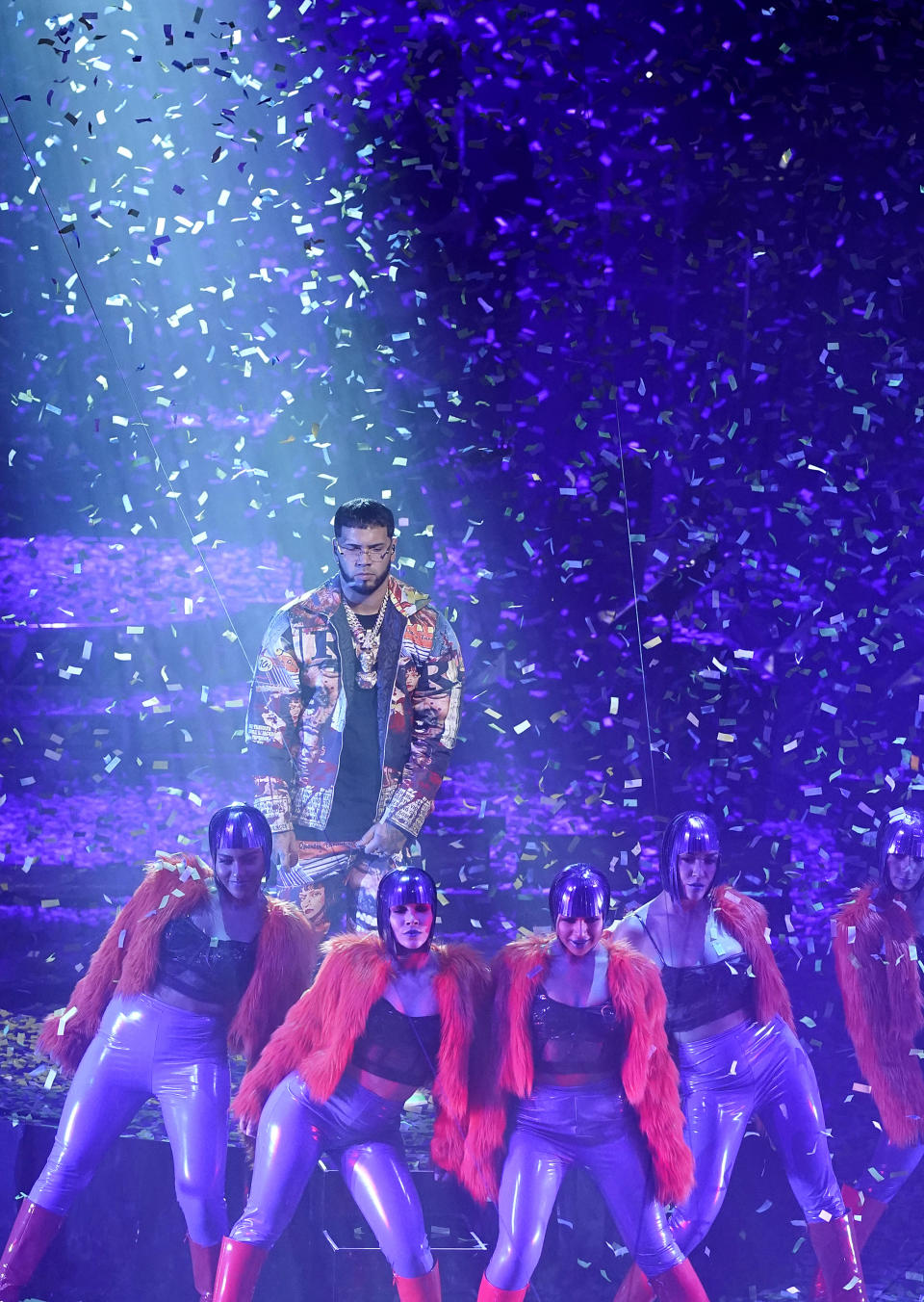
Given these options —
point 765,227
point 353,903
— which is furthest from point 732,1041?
point 765,227

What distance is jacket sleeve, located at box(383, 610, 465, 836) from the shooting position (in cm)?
361

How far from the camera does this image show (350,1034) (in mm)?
3154

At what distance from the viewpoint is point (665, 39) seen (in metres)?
3.94

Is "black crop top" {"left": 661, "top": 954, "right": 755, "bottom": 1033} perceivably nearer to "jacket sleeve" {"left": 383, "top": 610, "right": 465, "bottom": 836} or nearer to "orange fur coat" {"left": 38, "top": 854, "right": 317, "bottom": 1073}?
"jacket sleeve" {"left": 383, "top": 610, "right": 465, "bottom": 836}

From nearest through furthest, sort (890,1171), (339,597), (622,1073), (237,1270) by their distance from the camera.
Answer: (237,1270) < (622,1073) < (890,1171) < (339,597)

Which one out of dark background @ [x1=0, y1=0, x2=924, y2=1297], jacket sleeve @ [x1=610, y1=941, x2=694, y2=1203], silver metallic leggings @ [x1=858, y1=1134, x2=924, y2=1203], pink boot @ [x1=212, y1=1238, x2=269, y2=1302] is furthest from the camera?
dark background @ [x1=0, y1=0, x2=924, y2=1297]

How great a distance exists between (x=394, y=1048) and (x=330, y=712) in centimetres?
89

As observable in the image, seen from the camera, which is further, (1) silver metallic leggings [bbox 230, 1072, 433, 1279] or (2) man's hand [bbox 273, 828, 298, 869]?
(2) man's hand [bbox 273, 828, 298, 869]

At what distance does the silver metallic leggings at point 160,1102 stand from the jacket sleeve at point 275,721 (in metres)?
0.55

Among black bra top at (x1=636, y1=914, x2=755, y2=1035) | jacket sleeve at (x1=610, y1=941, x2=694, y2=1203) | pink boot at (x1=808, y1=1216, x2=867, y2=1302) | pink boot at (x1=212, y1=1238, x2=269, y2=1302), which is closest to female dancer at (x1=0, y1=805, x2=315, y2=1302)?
pink boot at (x1=212, y1=1238, x2=269, y2=1302)

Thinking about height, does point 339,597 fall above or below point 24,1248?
above

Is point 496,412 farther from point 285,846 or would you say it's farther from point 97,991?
point 97,991

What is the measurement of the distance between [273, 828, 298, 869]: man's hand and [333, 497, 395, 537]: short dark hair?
788 millimetres

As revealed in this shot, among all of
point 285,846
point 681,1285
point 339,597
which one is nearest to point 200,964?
point 285,846
